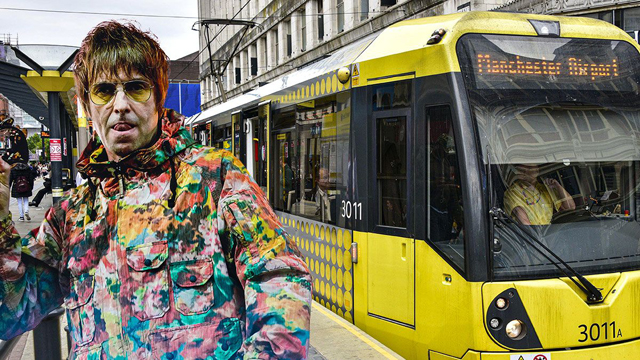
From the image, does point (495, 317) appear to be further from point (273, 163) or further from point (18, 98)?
point (18, 98)

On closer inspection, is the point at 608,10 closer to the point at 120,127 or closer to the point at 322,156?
the point at 322,156

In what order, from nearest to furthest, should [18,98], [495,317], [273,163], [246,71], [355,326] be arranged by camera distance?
[495,317] → [355,326] → [273,163] → [18,98] → [246,71]

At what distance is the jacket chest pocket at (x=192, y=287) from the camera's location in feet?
5.75

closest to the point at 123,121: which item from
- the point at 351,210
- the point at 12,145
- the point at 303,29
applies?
the point at 12,145

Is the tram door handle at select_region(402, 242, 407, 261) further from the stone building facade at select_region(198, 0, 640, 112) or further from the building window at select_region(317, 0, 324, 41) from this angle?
the building window at select_region(317, 0, 324, 41)

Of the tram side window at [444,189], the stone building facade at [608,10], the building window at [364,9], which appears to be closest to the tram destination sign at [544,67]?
the tram side window at [444,189]

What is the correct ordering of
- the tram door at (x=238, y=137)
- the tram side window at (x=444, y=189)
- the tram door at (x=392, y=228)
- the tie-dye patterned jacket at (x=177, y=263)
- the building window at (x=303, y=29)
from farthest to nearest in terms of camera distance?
1. the building window at (x=303, y=29)
2. the tram door at (x=238, y=137)
3. the tram door at (x=392, y=228)
4. the tram side window at (x=444, y=189)
5. the tie-dye patterned jacket at (x=177, y=263)

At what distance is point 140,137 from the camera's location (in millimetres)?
1838

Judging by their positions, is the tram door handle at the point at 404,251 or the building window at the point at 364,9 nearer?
the tram door handle at the point at 404,251

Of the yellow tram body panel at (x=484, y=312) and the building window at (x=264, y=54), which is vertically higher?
the building window at (x=264, y=54)

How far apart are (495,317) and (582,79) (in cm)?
202

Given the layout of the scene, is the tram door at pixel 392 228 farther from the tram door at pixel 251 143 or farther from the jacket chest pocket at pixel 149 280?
the tram door at pixel 251 143

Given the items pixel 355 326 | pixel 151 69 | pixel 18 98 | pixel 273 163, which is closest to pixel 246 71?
pixel 18 98

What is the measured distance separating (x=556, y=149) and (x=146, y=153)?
3731mm
